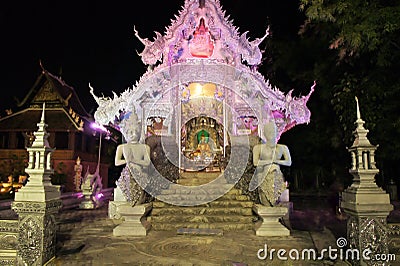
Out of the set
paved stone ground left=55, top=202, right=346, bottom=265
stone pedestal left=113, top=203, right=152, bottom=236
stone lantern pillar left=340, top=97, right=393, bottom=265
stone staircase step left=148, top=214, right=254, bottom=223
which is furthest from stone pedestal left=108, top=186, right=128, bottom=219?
stone lantern pillar left=340, top=97, right=393, bottom=265

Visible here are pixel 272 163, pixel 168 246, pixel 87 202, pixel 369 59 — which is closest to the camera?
pixel 168 246

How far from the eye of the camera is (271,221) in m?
6.06

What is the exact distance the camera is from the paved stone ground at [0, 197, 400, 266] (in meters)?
4.30

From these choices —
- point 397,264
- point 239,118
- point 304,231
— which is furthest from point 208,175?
→ point 397,264

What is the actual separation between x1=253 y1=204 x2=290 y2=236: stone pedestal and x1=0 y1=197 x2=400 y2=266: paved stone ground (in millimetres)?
188

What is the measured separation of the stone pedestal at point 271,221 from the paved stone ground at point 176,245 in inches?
7.4

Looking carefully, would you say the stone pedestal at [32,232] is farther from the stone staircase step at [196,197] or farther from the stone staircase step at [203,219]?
the stone staircase step at [196,197]

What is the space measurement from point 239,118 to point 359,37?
4.74 meters

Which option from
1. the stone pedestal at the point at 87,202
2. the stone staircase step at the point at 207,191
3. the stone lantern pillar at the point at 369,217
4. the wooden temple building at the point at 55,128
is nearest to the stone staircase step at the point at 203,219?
the stone staircase step at the point at 207,191

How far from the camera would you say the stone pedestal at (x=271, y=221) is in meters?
5.97

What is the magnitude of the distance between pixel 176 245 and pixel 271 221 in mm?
1971

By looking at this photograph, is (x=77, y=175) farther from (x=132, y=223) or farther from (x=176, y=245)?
(x=176, y=245)

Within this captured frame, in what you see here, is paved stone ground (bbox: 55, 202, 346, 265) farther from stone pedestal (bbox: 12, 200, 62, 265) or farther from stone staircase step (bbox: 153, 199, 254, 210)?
stone staircase step (bbox: 153, 199, 254, 210)

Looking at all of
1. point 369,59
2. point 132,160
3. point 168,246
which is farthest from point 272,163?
point 369,59
